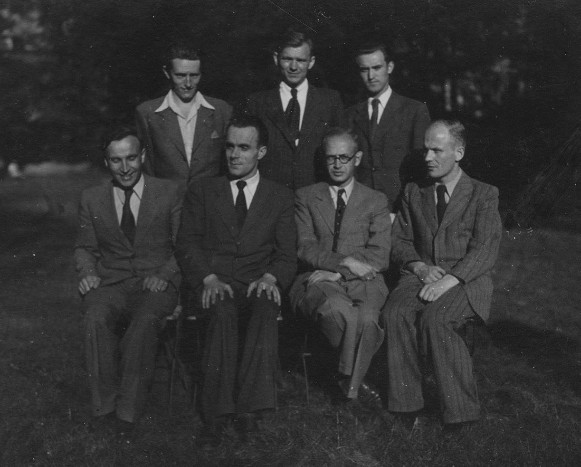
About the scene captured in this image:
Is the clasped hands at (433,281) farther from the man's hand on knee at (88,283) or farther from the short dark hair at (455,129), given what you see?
the man's hand on knee at (88,283)

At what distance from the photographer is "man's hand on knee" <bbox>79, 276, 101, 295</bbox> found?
14.1 ft

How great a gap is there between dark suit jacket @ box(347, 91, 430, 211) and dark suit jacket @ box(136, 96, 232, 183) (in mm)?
962

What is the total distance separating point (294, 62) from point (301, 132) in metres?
0.47

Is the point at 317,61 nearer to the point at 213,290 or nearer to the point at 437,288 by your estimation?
the point at 437,288

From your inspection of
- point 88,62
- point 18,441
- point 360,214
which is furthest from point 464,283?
point 88,62

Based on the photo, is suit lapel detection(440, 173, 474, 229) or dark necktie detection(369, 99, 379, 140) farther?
dark necktie detection(369, 99, 379, 140)

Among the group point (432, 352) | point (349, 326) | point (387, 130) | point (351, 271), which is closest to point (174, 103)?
point (387, 130)

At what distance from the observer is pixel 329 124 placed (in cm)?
491

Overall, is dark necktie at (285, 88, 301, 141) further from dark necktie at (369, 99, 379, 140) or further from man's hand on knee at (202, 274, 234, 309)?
man's hand on knee at (202, 274, 234, 309)

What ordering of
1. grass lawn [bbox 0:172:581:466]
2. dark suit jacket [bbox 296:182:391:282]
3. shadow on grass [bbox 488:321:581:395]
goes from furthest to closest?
shadow on grass [bbox 488:321:581:395] → dark suit jacket [bbox 296:182:391:282] → grass lawn [bbox 0:172:581:466]

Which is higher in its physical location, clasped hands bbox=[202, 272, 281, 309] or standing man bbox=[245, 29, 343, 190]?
standing man bbox=[245, 29, 343, 190]

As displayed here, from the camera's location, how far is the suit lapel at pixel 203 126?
16.5ft

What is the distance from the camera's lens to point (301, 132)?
4.86 metres

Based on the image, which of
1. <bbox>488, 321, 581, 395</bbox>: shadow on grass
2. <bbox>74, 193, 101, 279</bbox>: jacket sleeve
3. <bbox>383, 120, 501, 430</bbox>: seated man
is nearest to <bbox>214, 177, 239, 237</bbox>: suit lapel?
<bbox>74, 193, 101, 279</bbox>: jacket sleeve
